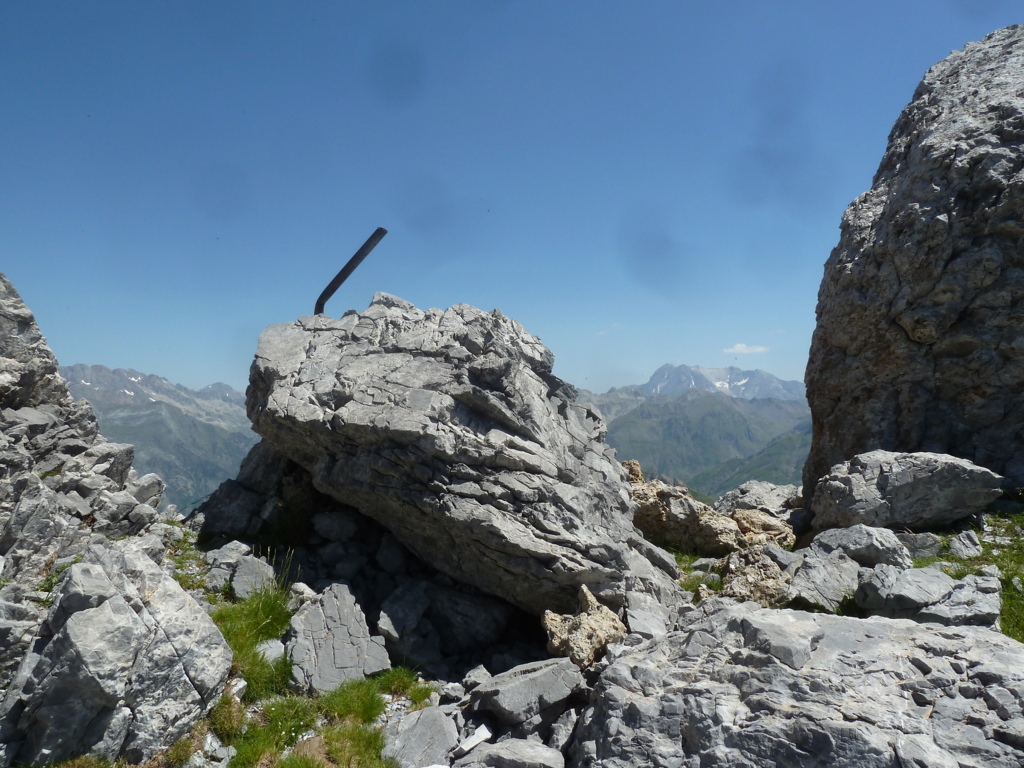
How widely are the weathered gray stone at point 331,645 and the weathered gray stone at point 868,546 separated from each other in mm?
9576

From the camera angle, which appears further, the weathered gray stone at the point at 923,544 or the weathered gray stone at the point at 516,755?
the weathered gray stone at the point at 923,544

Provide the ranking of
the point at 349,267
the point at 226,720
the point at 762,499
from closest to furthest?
the point at 226,720, the point at 349,267, the point at 762,499

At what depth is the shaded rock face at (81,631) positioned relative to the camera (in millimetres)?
7605

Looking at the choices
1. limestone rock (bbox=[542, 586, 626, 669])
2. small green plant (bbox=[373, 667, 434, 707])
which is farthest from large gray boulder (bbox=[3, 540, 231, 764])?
limestone rock (bbox=[542, 586, 626, 669])

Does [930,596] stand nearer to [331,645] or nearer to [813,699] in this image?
[813,699]

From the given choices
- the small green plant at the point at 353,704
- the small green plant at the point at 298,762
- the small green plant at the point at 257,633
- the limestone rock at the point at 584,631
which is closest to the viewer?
the small green plant at the point at 298,762

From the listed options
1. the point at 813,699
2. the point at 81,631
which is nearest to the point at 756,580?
the point at 813,699

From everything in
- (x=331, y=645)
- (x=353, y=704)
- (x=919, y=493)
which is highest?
(x=919, y=493)

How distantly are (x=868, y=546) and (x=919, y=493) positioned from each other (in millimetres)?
3273

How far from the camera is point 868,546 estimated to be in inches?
474

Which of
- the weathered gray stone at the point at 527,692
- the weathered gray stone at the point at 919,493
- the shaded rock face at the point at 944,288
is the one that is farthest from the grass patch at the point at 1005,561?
the weathered gray stone at the point at 527,692

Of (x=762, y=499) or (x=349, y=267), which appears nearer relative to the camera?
(x=349, y=267)

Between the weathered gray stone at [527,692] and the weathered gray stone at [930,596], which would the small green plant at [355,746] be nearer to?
the weathered gray stone at [527,692]

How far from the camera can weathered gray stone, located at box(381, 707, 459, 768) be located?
Result: 850 cm
